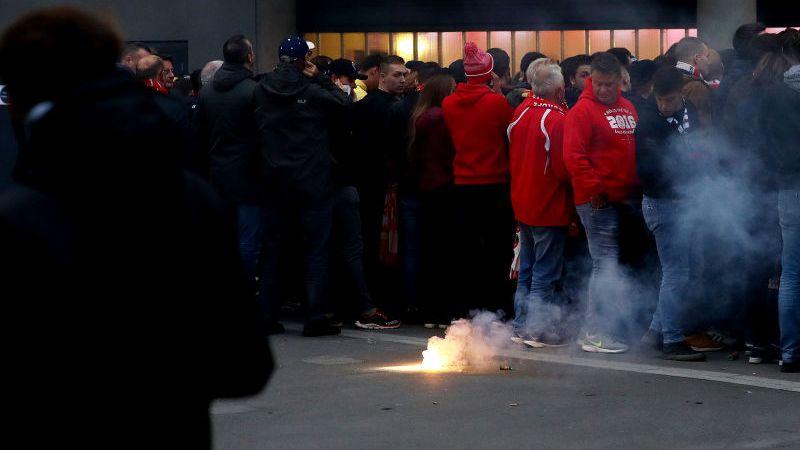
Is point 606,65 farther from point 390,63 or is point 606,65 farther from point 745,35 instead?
point 390,63

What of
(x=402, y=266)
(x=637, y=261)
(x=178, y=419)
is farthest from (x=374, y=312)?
(x=178, y=419)

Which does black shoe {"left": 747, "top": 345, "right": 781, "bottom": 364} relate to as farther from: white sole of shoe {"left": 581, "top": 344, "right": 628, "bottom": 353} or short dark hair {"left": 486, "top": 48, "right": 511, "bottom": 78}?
short dark hair {"left": 486, "top": 48, "right": 511, "bottom": 78}

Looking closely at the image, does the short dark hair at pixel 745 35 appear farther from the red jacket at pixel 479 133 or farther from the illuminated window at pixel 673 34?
the illuminated window at pixel 673 34

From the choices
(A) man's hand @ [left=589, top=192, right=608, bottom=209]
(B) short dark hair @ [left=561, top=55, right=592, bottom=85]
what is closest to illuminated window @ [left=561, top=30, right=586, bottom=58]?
(B) short dark hair @ [left=561, top=55, right=592, bottom=85]

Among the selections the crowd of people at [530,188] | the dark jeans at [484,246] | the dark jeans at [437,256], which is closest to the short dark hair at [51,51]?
the crowd of people at [530,188]

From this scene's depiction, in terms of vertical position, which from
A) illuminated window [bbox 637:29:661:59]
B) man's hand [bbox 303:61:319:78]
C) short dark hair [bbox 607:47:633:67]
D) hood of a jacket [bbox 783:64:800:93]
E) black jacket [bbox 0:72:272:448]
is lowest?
black jacket [bbox 0:72:272:448]

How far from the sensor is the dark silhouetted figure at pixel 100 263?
100 inches

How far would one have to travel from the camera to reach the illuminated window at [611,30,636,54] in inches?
701

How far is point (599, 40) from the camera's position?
17.9m

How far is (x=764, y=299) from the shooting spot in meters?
8.83

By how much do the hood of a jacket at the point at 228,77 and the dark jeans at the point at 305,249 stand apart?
896 millimetres

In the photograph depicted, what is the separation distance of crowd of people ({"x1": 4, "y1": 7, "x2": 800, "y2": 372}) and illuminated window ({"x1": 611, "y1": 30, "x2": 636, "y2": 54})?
659 centimetres

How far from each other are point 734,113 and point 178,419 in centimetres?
639

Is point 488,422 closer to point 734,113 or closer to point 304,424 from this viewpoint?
point 304,424
